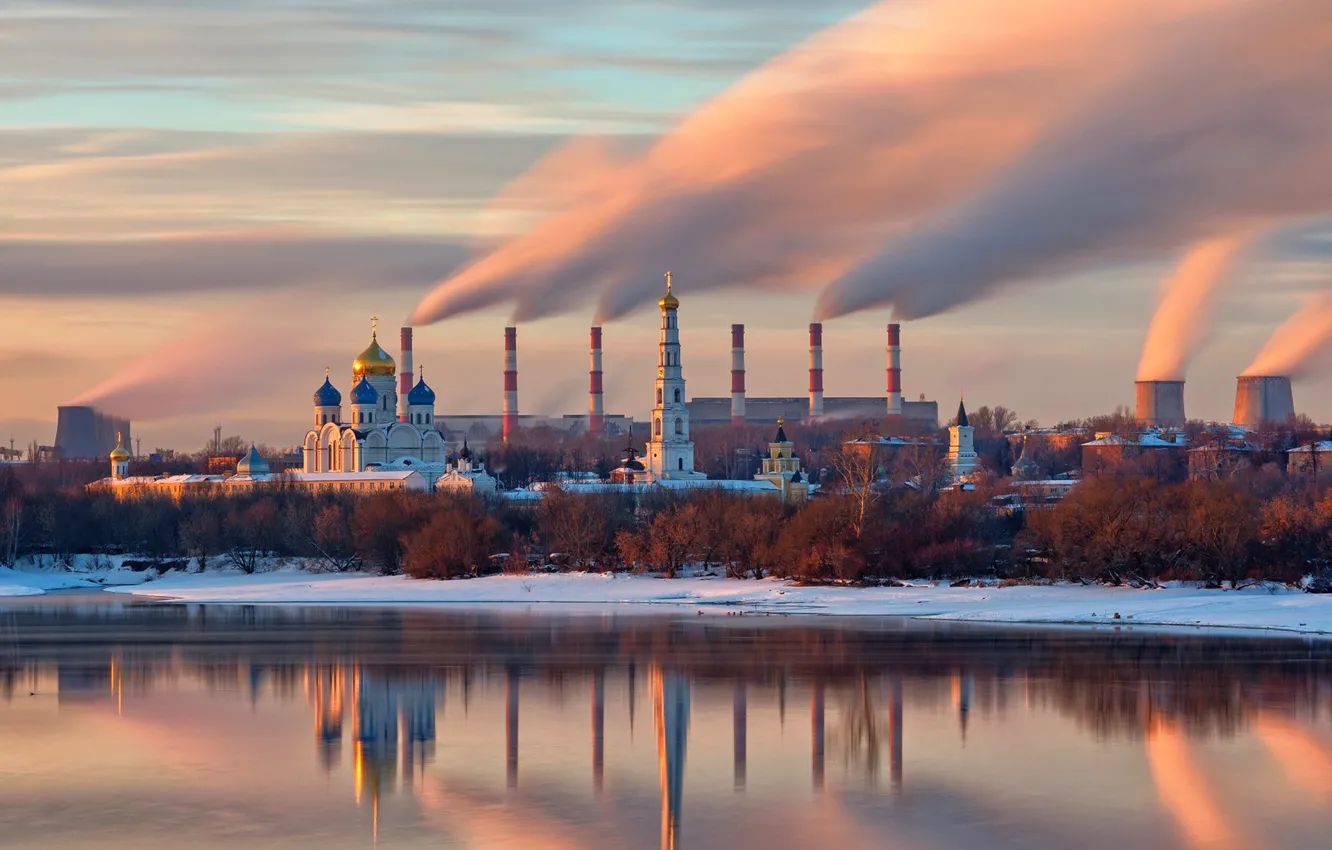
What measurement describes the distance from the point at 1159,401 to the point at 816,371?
23963 mm

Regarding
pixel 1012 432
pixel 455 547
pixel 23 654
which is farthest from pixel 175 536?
pixel 1012 432

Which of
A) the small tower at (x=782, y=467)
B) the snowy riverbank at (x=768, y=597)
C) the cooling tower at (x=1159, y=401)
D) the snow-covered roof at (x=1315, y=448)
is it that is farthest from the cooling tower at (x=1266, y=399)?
the snowy riverbank at (x=768, y=597)

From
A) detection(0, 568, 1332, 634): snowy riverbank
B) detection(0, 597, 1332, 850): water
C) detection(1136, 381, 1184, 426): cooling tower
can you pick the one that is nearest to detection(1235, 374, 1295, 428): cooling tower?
detection(1136, 381, 1184, 426): cooling tower

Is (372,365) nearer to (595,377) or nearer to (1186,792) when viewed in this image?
(595,377)

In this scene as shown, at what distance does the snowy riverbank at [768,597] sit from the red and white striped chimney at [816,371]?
73127mm

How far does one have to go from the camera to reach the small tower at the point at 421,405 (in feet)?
328

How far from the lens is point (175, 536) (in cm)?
7031

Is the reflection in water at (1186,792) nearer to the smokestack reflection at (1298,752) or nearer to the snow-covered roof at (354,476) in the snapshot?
the smokestack reflection at (1298,752)

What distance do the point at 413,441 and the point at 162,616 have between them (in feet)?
190

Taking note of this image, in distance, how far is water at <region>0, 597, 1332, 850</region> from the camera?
1512cm

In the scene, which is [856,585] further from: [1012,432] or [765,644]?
[1012,432]

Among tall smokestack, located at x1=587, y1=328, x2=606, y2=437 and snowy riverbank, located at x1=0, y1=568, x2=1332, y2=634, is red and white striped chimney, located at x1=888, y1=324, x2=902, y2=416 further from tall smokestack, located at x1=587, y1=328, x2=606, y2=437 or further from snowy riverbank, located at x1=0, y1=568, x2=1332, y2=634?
snowy riverbank, located at x1=0, y1=568, x2=1332, y2=634

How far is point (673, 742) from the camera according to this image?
64.8ft

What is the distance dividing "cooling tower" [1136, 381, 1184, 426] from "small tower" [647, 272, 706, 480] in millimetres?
49508
